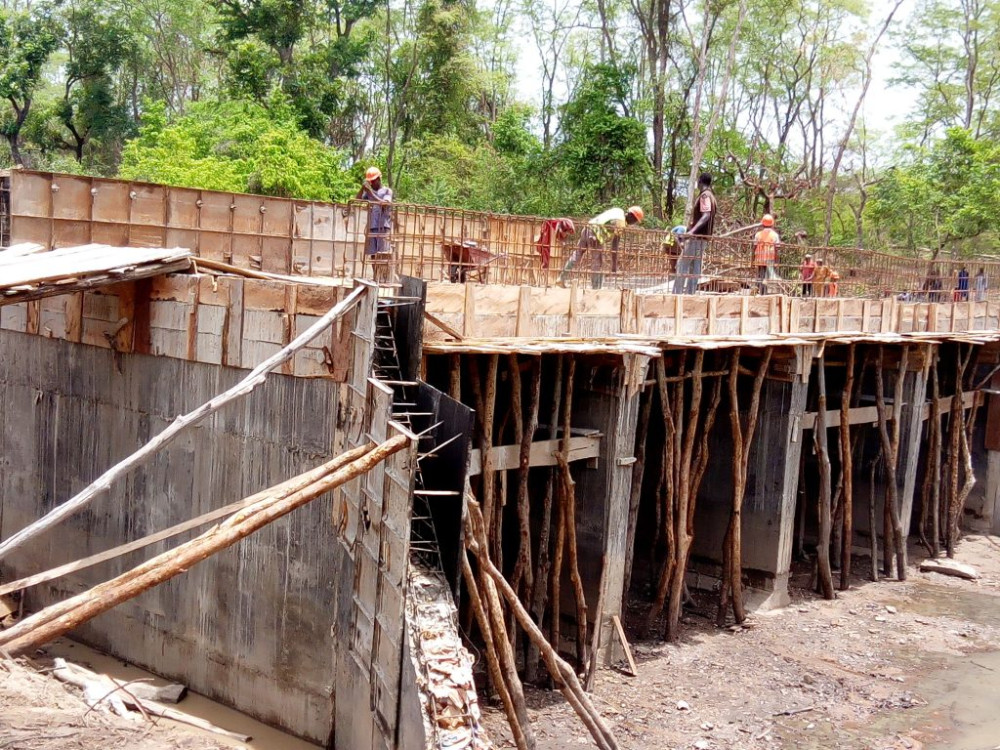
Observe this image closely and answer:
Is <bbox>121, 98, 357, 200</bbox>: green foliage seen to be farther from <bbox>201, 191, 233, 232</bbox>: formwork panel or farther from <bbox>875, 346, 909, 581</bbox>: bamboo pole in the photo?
<bbox>875, 346, 909, 581</bbox>: bamboo pole

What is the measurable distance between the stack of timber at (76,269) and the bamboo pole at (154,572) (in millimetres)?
3735

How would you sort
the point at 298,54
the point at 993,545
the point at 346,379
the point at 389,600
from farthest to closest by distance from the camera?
the point at 298,54
the point at 993,545
the point at 346,379
the point at 389,600

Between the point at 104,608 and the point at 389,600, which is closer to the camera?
the point at 104,608

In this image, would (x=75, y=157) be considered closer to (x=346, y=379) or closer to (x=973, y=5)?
(x=346, y=379)

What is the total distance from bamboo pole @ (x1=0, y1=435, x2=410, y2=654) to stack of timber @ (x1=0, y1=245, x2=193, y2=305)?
374 centimetres

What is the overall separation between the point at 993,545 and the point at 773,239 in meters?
8.34

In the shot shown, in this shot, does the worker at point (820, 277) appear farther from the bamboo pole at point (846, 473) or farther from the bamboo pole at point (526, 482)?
the bamboo pole at point (526, 482)

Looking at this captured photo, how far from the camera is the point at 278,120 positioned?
95.6 feet

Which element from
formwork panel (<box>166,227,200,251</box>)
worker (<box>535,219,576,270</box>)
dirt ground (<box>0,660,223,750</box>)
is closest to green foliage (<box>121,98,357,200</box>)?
formwork panel (<box>166,227,200,251</box>)

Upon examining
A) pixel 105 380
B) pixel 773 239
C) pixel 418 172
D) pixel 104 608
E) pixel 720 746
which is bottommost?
pixel 720 746

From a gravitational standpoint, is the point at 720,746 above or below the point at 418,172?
below

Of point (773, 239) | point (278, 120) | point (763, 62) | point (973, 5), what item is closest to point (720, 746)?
point (773, 239)

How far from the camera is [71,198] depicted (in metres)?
14.1

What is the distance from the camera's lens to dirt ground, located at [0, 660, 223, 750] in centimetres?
877
